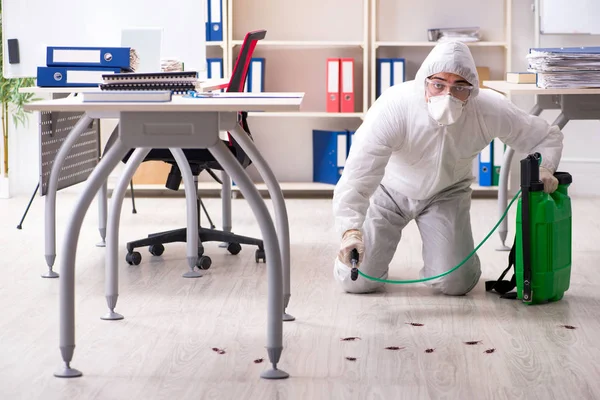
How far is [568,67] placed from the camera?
3.26m

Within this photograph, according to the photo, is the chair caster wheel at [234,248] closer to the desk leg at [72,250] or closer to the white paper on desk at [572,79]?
the white paper on desk at [572,79]

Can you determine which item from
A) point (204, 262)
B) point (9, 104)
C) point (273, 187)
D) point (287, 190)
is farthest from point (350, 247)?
point (9, 104)

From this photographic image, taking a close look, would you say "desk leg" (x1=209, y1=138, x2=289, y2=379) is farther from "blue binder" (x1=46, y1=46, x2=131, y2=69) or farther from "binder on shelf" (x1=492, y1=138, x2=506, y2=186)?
"binder on shelf" (x1=492, y1=138, x2=506, y2=186)

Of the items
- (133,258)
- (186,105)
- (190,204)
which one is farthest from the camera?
(133,258)

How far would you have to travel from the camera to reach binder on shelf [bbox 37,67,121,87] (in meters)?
3.05

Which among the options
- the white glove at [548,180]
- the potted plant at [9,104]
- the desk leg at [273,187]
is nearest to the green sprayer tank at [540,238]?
the white glove at [548,180]

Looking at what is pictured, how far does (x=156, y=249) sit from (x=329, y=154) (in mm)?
1909

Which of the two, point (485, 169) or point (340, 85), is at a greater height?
point (340, 85)

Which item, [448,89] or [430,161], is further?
[430,161]

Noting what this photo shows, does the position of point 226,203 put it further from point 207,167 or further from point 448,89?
point 448,89

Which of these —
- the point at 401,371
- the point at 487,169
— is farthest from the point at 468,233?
the point at 487,169

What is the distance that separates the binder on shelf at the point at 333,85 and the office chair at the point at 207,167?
1.66 m

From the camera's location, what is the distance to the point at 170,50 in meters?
4.29

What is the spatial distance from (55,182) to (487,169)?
108 inches
